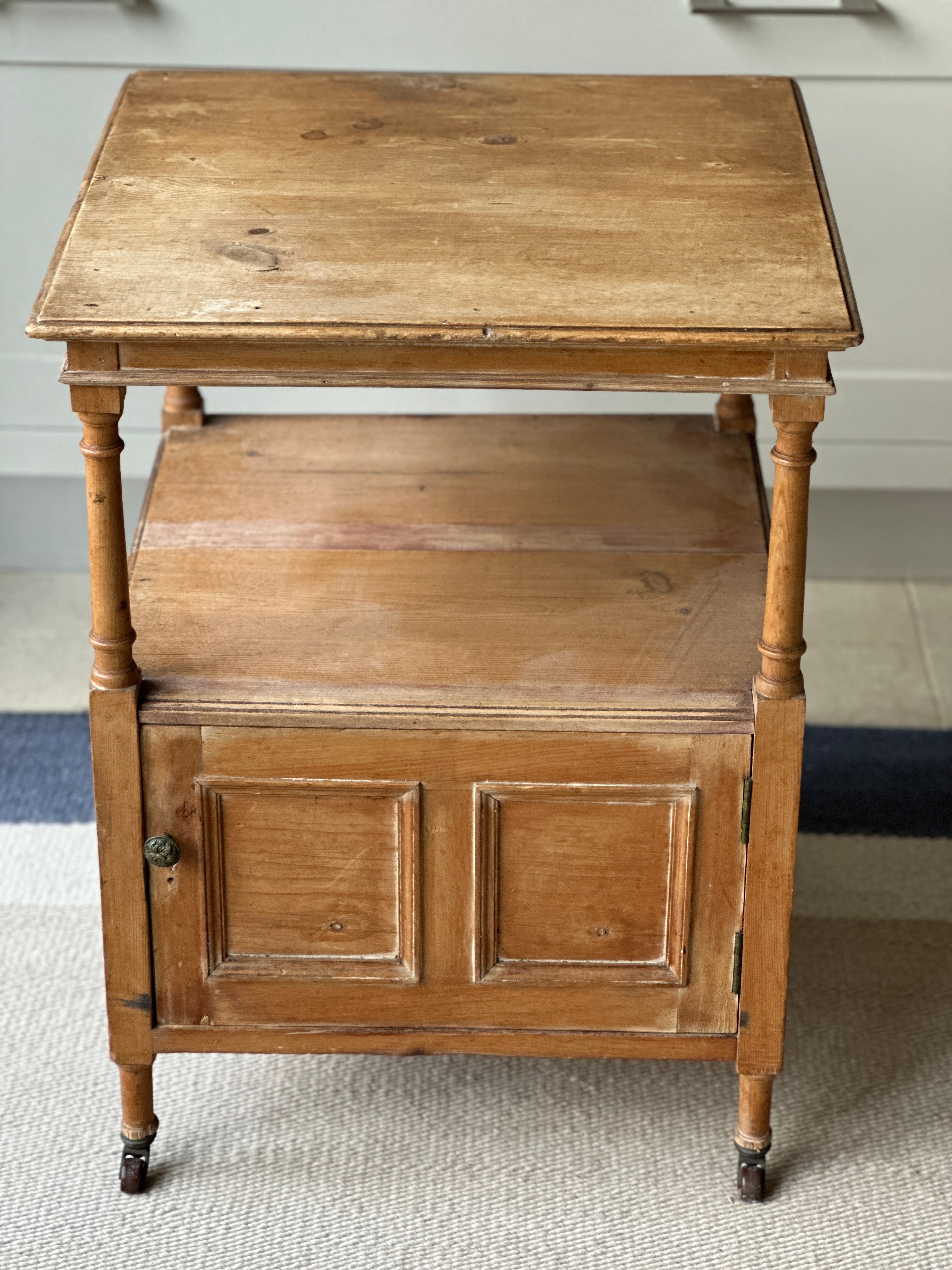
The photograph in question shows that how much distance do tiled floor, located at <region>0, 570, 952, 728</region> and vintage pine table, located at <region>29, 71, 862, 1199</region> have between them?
2.20 feet

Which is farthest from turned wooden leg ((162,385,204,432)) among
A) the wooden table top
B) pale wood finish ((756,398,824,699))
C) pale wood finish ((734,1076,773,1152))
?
pale wood finish ((734,1076,773,1152))

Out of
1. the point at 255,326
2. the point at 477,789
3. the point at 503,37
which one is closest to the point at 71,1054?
the point at 477,789

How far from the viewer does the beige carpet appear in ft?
4.45

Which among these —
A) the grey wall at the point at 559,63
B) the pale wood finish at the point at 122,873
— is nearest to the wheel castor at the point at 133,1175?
the pale wood finish at the point at 122,873

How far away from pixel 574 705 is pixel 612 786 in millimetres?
74

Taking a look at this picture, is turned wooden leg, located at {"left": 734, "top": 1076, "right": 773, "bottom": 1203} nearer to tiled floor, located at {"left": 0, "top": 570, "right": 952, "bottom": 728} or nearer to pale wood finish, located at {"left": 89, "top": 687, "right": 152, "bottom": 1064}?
pale wood finish, located at {"left": 89, "top": 687, "right": 152, "bottom": 1064}

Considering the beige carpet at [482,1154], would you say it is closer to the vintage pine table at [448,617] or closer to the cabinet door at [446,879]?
the vintage pine table at [448,617]

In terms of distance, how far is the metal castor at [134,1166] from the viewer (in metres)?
1.40

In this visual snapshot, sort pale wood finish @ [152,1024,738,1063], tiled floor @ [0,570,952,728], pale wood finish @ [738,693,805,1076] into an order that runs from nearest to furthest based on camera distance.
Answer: pale wood finish @ [738,693,805,1076] → pale wood finish @ [152,1024,738,1063] → tiled floor @ [0,570,952,728]

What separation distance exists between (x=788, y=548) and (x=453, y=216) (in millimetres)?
350

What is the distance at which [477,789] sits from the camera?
4.17 ft

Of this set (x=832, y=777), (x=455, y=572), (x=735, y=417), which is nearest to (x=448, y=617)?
(x=455, y=572)

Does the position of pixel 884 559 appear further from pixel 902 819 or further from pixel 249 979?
pixel 249 979

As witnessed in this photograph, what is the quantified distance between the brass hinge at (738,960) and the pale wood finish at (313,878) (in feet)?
0.84
